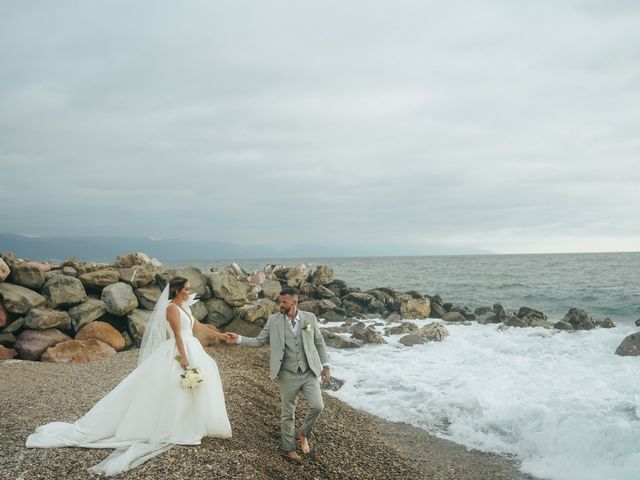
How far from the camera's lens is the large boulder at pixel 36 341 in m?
13.6

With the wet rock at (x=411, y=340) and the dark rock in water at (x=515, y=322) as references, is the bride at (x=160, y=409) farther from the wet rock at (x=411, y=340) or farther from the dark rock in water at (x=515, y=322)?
the dark rock in water at (x=515, y=322)

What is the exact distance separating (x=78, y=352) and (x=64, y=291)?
2421 millimetres

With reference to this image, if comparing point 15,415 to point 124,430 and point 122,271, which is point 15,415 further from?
point 122,271

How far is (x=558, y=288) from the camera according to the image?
136 ft

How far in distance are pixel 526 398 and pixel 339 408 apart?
14.4 ft

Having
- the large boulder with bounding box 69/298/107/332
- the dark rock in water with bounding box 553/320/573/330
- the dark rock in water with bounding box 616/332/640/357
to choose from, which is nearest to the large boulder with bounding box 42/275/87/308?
the large boulder with bounding box 69/298/107/332

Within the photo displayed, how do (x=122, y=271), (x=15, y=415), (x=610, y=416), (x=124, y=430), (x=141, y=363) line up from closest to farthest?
→ (x=124, y=430)
(x=141, y=363)
(x=15, y=415)
(x=610, y=416)
(x=122, y=271)

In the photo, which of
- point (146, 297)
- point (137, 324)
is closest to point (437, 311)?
point (146, 297)

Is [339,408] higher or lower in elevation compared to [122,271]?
lower

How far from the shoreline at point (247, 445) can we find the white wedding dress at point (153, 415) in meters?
0.20

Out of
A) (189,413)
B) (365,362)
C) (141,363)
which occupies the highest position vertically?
(141,363)

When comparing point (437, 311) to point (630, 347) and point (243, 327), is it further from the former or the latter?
point (243, 327)

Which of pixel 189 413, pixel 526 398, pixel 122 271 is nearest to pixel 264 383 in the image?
pixel 189 413

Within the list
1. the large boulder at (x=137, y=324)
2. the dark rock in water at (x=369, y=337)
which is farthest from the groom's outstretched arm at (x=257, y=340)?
the dark rock in water at (x=369, y=337)
